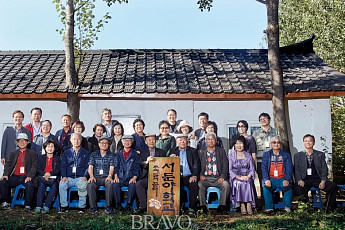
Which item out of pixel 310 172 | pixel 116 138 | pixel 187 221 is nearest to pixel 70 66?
pixel 116 138

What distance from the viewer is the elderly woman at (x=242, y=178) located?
6.81 metres

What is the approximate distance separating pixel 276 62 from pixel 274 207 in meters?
3.23

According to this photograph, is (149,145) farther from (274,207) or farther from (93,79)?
(93,79)

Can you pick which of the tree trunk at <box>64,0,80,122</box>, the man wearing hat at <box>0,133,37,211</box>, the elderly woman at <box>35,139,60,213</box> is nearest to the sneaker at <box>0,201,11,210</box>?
the man wearing hat at <box>0,133,37,211</box>

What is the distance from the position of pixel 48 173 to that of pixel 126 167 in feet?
5.03

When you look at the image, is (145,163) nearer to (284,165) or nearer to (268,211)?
(268,211)

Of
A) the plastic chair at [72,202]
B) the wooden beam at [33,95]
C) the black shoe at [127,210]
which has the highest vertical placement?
the wooden beam at [33,95]

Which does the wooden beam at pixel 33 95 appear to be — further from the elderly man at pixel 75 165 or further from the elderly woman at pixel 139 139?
the elderly woman at pixel 139 139

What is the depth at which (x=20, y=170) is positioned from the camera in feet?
24.1

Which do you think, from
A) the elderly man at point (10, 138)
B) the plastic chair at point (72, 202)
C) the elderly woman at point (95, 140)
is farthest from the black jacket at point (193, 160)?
the elderly man at point (10, 138)

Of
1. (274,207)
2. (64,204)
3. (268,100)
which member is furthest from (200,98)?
(64,204)

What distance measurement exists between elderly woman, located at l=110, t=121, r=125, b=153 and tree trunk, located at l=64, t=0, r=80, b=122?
1794 millimetres

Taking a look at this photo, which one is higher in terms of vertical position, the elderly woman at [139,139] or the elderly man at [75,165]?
the elderly woman at [139,139]

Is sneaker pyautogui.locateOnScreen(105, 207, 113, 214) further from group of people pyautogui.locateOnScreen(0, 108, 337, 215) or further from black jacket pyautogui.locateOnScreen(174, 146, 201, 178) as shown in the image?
black jacket pyautogui.locateOnScreen(174, 146, 201, 178)
